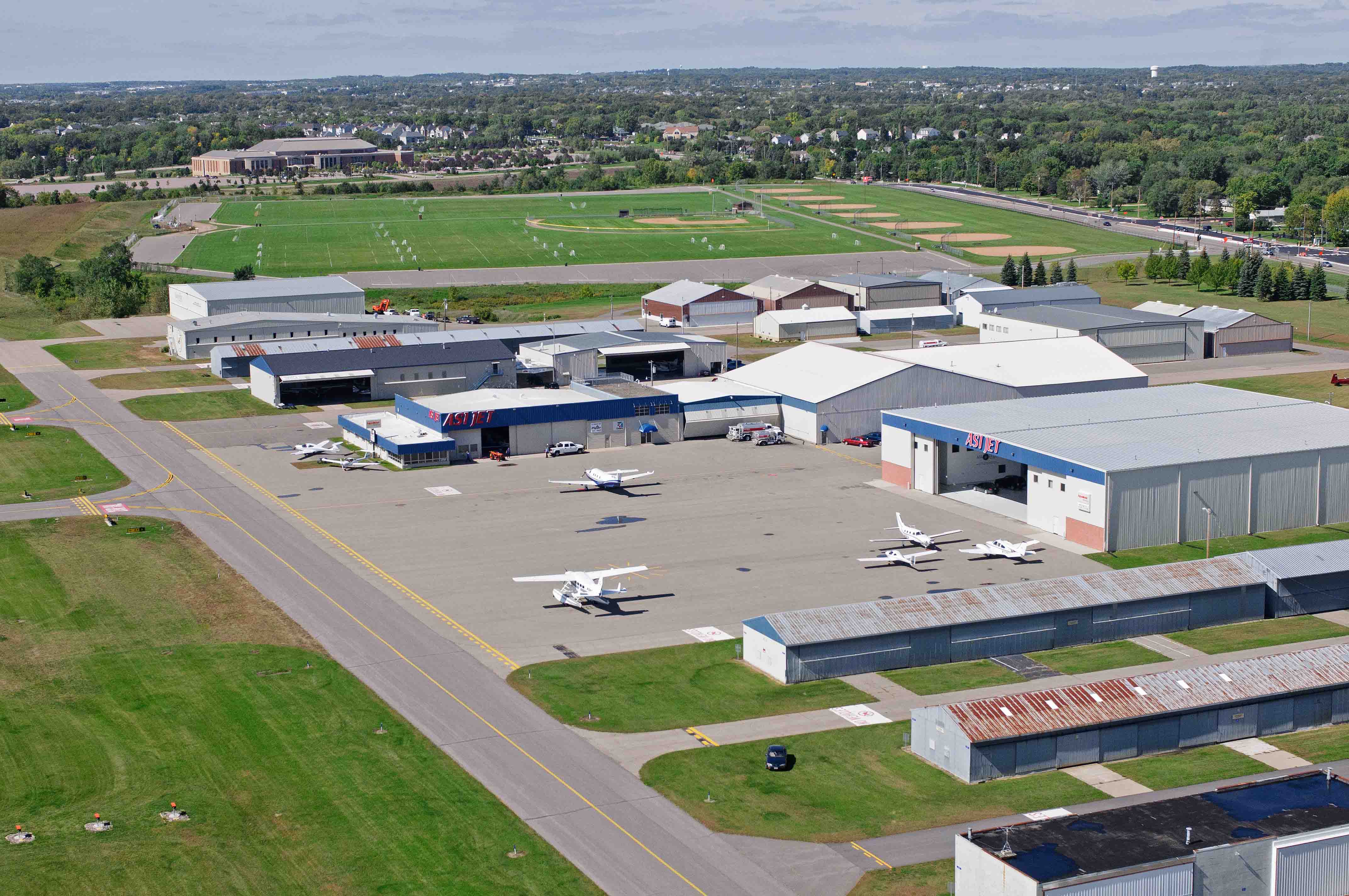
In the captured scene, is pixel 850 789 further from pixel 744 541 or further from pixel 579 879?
pixel 744 541

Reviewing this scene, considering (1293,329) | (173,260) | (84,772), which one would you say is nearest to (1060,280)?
(1293,329)

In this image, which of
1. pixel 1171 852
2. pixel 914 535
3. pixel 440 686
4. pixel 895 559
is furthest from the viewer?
pixel 914 535

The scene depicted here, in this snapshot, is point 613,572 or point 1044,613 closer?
point 1044,613

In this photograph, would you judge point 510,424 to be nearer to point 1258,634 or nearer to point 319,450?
point 319,450

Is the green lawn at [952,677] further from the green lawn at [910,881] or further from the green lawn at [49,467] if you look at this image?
the green lawn at [49,467]

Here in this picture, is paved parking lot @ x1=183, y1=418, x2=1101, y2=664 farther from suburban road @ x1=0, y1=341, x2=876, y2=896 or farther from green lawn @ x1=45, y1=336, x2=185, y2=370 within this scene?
green lawn @ x1=45, y1=336, x2=185, y2=370

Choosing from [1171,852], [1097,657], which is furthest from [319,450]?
[1171,852]
